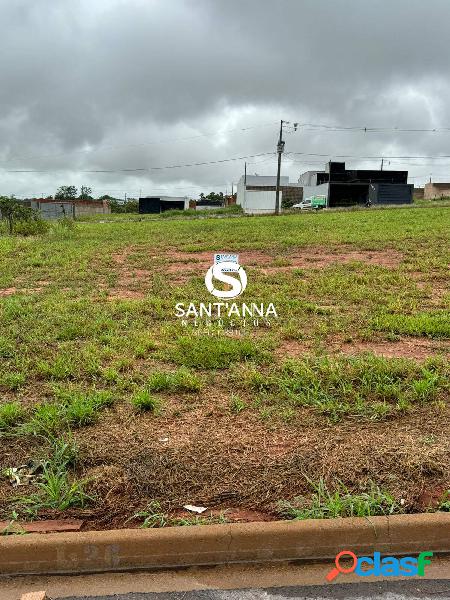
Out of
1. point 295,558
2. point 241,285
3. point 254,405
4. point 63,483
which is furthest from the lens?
point 241,285

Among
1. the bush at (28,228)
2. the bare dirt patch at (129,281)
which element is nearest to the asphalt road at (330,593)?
the bare dirt patch at (129,281)

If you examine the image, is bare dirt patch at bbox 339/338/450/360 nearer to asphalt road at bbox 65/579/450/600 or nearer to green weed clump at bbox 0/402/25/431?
asphalt road at bbox 65/579/450/600

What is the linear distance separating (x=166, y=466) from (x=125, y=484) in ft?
0.79

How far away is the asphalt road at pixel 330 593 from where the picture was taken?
1.97 m

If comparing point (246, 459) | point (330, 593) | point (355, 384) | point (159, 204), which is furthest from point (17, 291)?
point (159, 204)

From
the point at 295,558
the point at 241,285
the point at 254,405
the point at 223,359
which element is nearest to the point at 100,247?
the point at 241,285

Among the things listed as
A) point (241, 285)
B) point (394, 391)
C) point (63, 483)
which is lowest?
point (63, 483)

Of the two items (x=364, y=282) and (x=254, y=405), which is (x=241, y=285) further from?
(x=254, y=405)

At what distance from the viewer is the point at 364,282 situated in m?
7.05

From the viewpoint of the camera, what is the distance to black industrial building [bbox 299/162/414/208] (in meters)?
48.2

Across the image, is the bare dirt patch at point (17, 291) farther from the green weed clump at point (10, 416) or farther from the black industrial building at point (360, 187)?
the black industrial building at point (360, 187)

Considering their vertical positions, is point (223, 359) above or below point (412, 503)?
above

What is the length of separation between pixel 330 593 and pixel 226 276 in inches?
183

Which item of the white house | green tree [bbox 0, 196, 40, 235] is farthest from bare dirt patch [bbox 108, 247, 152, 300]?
the white house
